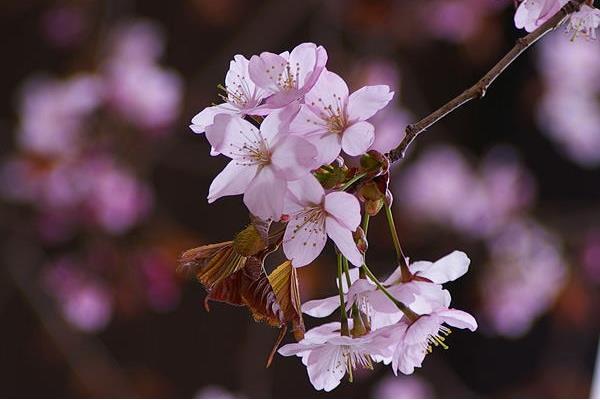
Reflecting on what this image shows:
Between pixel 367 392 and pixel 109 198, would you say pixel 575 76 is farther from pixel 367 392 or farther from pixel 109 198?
pixel 109 198

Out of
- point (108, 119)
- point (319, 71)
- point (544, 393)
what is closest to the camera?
point (319, 71)

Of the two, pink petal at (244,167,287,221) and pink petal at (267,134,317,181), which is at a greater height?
pink petal at (267,134,317,181)

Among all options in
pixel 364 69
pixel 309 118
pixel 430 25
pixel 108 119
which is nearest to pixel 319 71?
pixel 309 118

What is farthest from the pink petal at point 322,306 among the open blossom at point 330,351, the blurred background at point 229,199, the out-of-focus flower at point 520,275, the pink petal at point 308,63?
the out-of-focus flower at point 520,275

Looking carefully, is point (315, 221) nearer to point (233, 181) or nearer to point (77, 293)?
point (233, 181)

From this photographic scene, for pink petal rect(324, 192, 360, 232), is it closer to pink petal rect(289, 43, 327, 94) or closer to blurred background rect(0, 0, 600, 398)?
pink petal rect(289, 43, 327, 94)

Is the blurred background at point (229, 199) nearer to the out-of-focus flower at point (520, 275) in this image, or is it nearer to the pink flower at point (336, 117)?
the out-of-focus flower at point (520, 275)

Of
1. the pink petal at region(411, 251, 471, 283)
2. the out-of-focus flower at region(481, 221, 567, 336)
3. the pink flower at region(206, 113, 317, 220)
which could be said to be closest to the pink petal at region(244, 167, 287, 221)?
the pink flower at region(206, 113, 317, 220)
